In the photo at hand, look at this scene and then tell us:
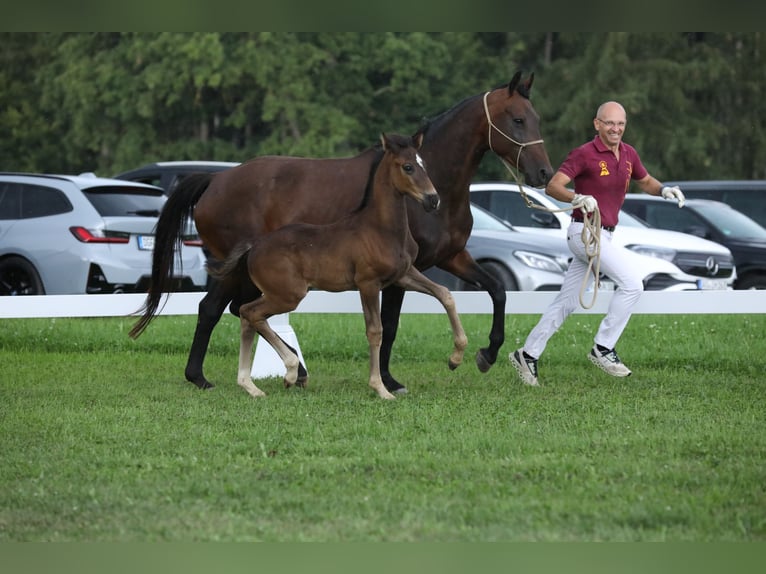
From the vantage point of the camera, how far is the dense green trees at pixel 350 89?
103 ft

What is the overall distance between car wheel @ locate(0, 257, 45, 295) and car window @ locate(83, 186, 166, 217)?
1.16 metres

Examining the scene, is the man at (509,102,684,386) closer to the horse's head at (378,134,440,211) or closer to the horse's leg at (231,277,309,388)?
the horse's head at (378,134,440,211)

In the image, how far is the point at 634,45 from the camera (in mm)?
32656

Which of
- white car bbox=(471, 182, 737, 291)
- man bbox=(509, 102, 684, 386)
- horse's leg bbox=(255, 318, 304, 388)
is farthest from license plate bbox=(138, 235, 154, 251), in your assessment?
man bbox=(509, 102, 684, 386)

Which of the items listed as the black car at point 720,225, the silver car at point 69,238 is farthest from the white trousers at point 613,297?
the black car at point 720,225

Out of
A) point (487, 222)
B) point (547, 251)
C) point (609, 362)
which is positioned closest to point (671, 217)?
point (547, 251)

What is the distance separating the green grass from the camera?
5527mm

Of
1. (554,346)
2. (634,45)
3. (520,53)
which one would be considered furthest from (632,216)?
(520,53)

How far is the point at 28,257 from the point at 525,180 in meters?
8.17

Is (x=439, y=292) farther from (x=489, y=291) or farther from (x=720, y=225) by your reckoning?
(x=720, y=225)

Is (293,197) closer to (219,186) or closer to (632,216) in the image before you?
(219,186)

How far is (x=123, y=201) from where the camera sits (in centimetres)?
1675

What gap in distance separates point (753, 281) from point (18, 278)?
33.1ft

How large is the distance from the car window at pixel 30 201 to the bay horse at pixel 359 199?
246 inches
